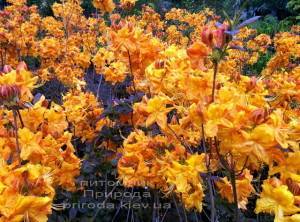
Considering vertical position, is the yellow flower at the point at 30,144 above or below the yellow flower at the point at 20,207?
above

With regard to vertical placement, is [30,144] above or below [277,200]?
above

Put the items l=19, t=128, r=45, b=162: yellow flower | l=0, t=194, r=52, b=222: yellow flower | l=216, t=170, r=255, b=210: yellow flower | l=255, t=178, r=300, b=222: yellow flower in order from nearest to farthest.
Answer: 1. l=0, t=194, r=52, b=222: yellow flower
2. l=255, t=178, r=300, b=222: yellow flower
3. l=19, t=128, r=45, b=162: yellow flower
4. l=216, t=170, r=255, b=210: yellow flower

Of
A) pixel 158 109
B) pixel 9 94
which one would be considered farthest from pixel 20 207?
pixel 158 109

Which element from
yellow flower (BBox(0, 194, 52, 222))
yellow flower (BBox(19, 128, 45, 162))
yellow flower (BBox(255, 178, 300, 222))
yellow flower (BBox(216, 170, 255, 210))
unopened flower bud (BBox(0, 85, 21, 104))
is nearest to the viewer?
yellow flower (BBox(0, 194, 52, 222))

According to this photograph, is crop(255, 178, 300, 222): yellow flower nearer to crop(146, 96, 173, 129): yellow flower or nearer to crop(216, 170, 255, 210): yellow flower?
crop(216, 170, 255, 210): yellow flower

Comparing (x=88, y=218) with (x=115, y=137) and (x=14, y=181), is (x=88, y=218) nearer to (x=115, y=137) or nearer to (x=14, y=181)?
(x=115, y=137)

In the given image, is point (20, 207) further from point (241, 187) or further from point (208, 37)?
point (241, 187)

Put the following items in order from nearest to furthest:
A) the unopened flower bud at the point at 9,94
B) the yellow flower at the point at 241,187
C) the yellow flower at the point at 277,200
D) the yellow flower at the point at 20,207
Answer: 1. the yellow flower at the point at 20,207
2. the yellow flower at the point at 277,200
3. the unopened flower bud at the point at 9,94
4. the yellow flower at the point at 241,187

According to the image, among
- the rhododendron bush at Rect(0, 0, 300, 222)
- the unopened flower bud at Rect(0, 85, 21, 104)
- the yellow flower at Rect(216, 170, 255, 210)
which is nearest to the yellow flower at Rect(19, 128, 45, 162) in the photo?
the rhododendron bush at Rect(0, 0, 300, 222)

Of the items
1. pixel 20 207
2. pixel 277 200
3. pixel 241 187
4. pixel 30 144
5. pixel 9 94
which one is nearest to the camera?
pixel 20 207

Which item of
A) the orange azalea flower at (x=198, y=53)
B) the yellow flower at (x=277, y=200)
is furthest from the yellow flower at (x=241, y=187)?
the orange azalea flower at (x=198, y=53)

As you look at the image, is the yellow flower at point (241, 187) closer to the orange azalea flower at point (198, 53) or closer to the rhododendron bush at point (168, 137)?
the rhododendron bush at point (168, 137)

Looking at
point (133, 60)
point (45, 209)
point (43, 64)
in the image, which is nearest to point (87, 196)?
point (133, 60)

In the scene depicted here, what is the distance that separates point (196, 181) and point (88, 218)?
936 millimetres
